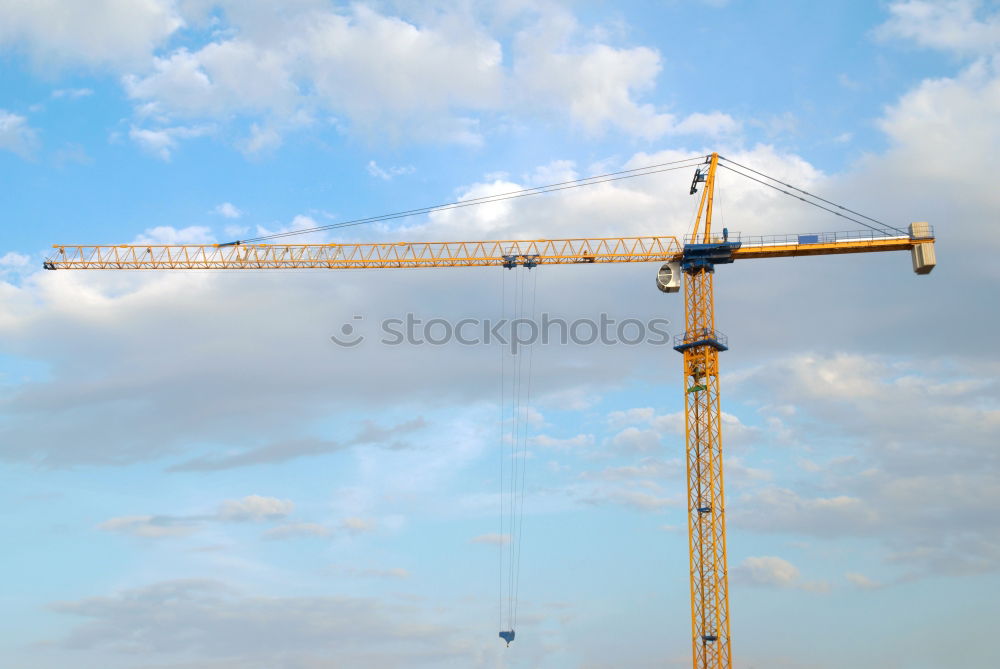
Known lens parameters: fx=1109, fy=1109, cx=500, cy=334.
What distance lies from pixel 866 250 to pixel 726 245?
15.5m

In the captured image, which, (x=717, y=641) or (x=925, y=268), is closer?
(x=717, y=641)

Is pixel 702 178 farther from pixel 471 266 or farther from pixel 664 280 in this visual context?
pixel 471 266

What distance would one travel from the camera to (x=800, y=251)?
123375 mm

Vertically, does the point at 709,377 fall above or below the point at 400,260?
below

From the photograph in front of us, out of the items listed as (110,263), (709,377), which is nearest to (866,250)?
(709,377)

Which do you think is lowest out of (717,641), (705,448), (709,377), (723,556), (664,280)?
(717,641)

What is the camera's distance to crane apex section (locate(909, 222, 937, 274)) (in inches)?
4781

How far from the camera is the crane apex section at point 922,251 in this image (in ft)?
398

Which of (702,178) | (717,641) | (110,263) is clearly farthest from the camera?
(110,263)

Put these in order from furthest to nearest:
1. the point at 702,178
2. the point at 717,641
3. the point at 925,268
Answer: the point at 702,178 → the point at 925,268 → the point at 717,641

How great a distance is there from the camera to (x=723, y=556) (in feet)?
380

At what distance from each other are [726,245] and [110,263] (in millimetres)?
77169

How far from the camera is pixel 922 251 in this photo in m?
122

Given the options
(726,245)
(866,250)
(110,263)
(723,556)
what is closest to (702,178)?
(726,245)
